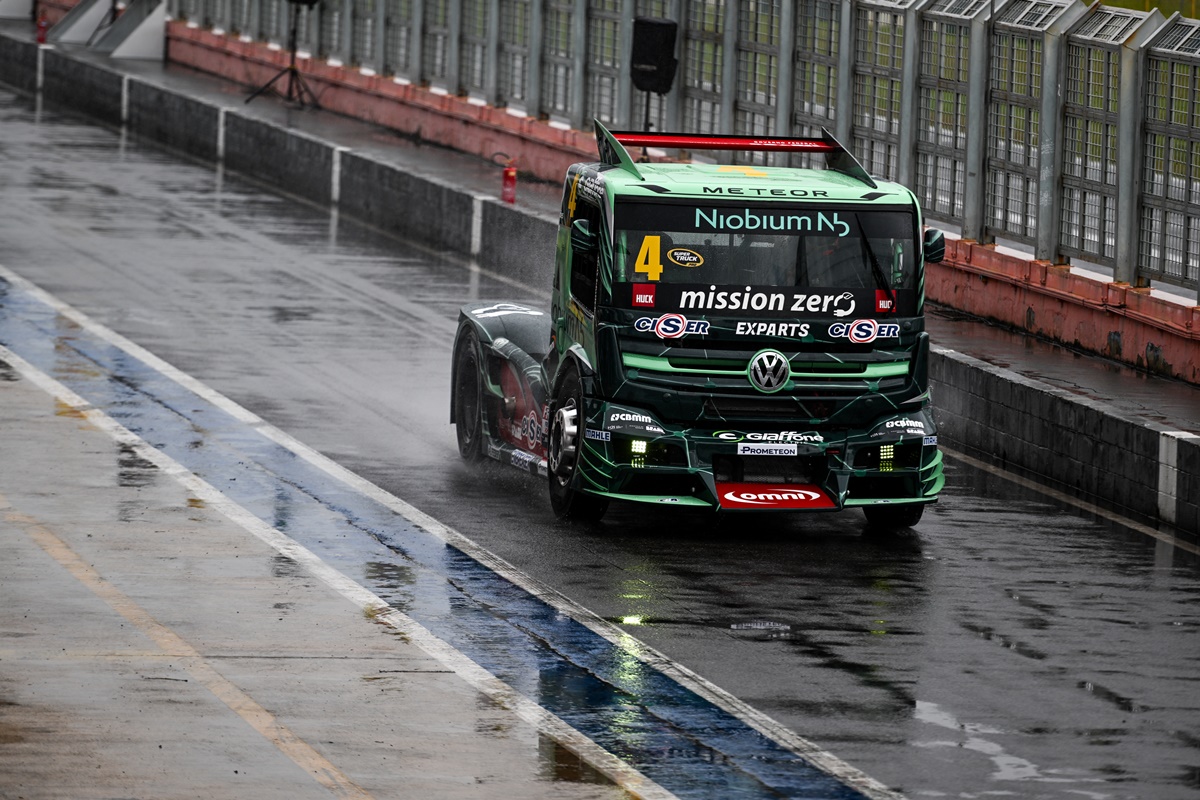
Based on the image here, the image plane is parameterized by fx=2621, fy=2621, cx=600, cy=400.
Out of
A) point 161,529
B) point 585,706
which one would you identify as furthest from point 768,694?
point 161,529

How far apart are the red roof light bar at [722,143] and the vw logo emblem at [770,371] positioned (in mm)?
1601

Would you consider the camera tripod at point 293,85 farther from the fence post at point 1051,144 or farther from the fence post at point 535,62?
the fence post at point 1051,144

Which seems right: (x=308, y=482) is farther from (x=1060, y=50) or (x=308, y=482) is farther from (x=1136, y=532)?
(x=1060, y=50)

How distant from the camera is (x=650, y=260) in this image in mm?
14773

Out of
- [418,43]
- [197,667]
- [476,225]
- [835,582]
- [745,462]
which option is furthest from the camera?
[418,43]

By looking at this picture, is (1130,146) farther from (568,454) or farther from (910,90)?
(568,454)

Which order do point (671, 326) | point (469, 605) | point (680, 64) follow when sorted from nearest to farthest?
point (469, 605) → point (671, 326) → point (680, 64)

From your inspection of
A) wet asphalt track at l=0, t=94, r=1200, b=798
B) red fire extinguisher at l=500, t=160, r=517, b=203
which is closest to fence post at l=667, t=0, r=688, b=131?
red fire extinguisher at l=500, t=160, r=517, b=203

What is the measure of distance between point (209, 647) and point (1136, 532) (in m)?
6.25

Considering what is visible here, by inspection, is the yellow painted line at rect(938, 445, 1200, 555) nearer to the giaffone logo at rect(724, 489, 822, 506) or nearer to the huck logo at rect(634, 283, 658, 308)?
the giaffone logo at rect(724, 489, 822, 506)

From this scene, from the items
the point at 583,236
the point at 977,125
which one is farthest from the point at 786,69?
the point at 583,236

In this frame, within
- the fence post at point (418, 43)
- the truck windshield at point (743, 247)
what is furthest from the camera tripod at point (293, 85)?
the truck windshield at point (743, 247)

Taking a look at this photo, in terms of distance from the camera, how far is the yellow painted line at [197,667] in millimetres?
9906

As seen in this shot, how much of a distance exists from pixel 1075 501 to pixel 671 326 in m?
3.48
